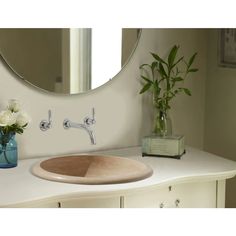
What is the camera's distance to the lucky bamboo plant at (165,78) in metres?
1.91

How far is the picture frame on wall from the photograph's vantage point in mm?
1978

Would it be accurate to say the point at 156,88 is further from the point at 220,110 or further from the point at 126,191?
the point at 126,191

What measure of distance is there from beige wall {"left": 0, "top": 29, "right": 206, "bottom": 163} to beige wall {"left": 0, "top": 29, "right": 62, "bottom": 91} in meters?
0.05

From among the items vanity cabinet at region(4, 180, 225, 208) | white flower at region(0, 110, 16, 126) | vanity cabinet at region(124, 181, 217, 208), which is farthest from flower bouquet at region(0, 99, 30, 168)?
vanity cabinet at region(124, 181, 217, 208)

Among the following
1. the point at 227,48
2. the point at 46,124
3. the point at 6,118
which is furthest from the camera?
the point at 227,48

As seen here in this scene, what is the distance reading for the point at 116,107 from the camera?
193 centimetres

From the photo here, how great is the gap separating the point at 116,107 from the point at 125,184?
60 cm

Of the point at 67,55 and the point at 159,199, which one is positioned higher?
the point at 67,55

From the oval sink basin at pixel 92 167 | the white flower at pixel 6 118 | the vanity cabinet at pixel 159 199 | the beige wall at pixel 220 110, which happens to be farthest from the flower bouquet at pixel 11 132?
→ the beige wall at pixel 220 110

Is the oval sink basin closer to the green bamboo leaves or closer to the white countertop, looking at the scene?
the white countertop

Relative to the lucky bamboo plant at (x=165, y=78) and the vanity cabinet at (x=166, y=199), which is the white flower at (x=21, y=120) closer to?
the vanity cabinet at (x=166, y=199)

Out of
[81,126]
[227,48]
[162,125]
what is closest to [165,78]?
[162,125]
